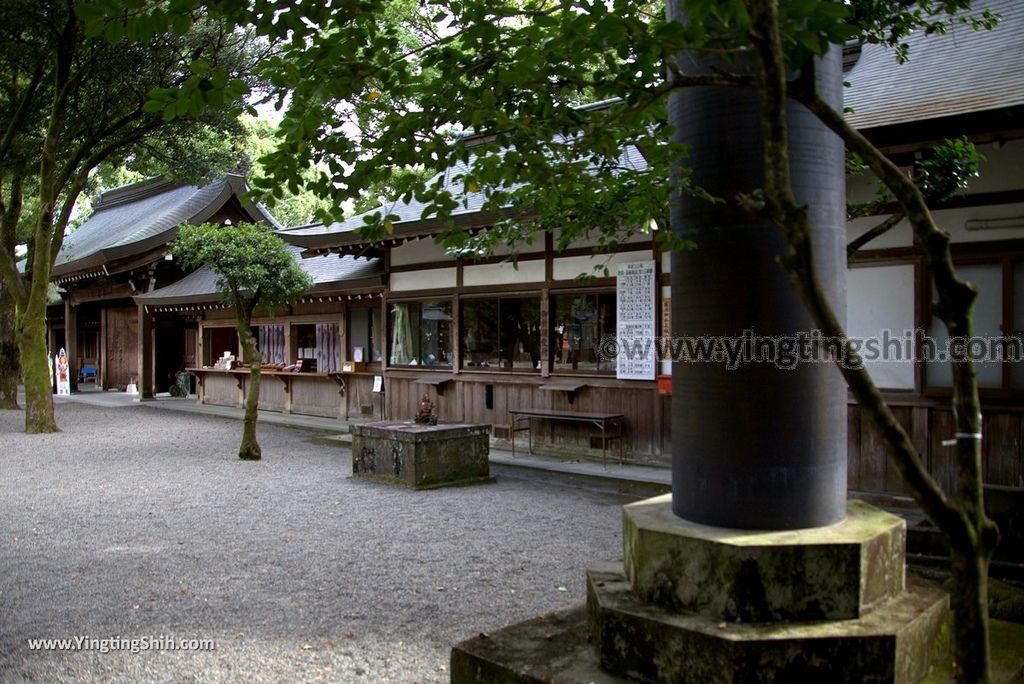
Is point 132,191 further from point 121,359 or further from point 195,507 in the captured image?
point 195,507

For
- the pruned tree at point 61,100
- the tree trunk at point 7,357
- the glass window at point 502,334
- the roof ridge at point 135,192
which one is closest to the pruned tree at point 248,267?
the pruned tree at point 61,100

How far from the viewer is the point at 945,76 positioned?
24.0 feet

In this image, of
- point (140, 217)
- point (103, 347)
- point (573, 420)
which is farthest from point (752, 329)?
point (140, 217)

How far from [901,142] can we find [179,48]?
1167 cm

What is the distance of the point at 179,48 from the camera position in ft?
42.2

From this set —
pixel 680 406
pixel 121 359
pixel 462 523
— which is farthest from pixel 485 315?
pixel 121 359

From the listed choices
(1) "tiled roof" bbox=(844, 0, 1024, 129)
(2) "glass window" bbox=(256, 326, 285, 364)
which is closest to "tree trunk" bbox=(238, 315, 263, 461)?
(2) "glass window" bbox=(256, 326, 285, 364)

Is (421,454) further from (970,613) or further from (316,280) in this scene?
(970,613)

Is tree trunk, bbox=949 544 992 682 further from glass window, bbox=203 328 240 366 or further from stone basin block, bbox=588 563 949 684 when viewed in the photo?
glass window, bbox=203 328 240 366

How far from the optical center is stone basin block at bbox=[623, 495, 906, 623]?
6.78ft

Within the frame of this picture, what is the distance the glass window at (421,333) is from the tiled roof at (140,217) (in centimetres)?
623

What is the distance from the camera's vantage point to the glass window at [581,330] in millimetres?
10359

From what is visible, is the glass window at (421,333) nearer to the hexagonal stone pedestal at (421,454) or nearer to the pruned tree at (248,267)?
the pruned tree at (248,267)

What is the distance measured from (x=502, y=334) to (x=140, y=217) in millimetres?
18331
